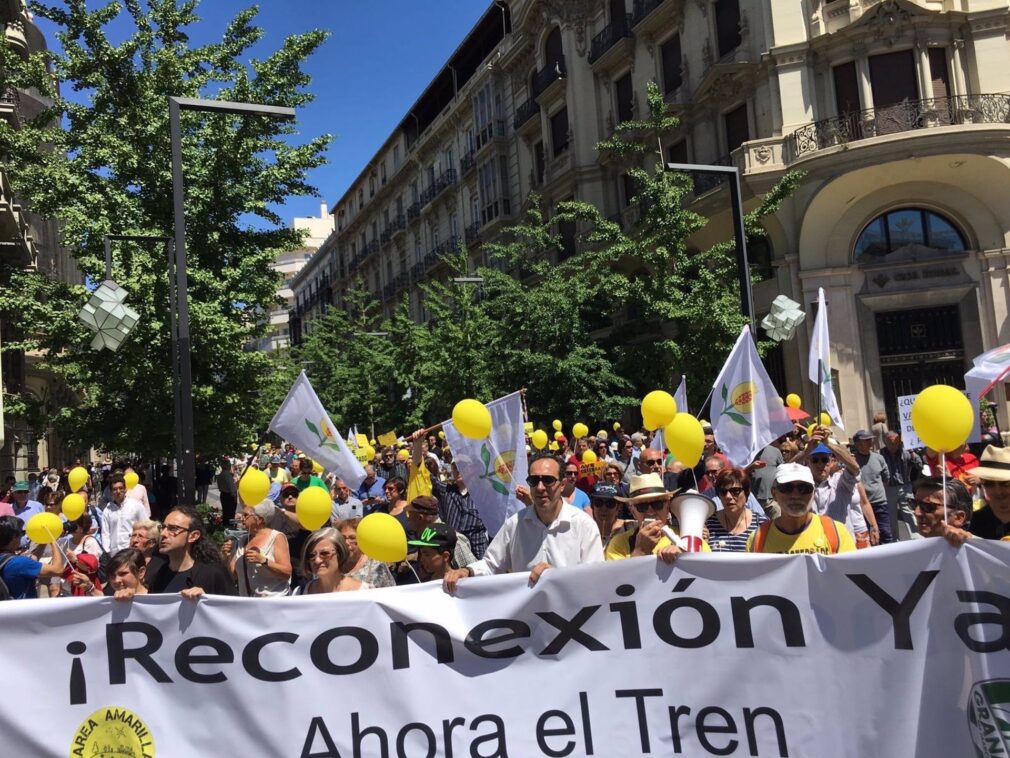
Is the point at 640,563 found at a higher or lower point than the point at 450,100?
lower

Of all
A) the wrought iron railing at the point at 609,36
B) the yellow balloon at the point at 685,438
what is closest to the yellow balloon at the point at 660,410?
the yellow balloon at the point at 685,438

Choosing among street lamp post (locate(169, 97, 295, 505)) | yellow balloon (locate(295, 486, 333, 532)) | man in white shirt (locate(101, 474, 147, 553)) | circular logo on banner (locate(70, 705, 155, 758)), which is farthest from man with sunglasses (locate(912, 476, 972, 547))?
street lamp post (locate(169, 97, 295, 505))

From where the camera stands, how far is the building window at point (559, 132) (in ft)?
105

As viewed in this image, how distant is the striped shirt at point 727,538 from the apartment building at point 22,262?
13.4m

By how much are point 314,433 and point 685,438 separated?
3.71 meters

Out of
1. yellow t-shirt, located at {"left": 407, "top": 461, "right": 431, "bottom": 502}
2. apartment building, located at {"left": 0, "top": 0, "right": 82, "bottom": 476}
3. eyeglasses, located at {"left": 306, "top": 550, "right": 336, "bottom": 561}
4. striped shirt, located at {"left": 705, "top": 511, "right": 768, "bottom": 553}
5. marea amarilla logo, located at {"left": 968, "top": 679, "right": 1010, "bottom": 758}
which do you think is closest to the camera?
marea amarilla logo, located at {"left": 968, "top": 679, "right": 1010, "bottom": 758}

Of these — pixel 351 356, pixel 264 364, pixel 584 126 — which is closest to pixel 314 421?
pixel 264 364

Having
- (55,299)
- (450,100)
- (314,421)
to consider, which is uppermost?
(450,100)

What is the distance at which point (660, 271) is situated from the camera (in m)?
21.8

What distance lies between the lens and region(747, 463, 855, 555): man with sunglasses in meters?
4.50

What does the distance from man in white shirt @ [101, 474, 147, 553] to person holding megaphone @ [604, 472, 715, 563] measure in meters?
6.18

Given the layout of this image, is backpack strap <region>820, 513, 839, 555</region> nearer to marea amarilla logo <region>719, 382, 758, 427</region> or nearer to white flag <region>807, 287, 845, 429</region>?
marea amarilla logo <region>719, 382, 758, 427</region>

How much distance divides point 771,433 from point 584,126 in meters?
23.2

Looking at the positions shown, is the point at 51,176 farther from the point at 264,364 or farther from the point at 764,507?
the point at 764,507
